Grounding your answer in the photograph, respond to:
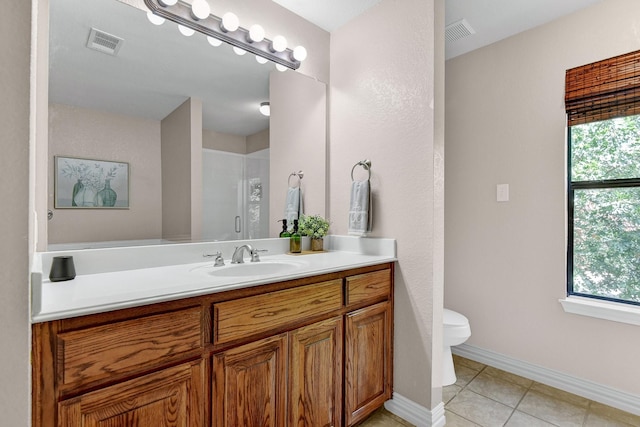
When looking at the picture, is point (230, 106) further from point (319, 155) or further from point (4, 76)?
point (4, 76)

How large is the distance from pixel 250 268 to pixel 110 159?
82 cm

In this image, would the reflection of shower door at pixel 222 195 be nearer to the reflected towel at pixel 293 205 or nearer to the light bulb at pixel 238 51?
the reflected towel at pixel 293 205

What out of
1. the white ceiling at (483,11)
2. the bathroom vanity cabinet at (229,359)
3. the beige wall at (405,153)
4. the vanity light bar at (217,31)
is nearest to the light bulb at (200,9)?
the vanity light bar at (217,31)

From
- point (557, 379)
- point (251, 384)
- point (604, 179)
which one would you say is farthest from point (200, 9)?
point (557, 379)

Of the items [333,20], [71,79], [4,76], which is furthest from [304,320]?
[333,20]

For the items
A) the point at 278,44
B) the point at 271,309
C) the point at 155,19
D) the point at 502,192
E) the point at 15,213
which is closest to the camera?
the point at 15,213

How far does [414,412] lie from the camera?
167cm

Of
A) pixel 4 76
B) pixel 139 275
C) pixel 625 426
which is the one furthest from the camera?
pixel 625 426

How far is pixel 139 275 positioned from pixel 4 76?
2.68 ft

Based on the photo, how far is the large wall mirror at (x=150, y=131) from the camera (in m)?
1.29

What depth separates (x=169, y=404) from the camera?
967 millimetres

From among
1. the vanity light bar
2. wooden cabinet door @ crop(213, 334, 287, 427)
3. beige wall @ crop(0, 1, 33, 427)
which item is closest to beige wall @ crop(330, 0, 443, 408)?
the vanity light bar

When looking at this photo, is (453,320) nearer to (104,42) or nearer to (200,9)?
(200,9)

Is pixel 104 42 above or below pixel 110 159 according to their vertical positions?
above
